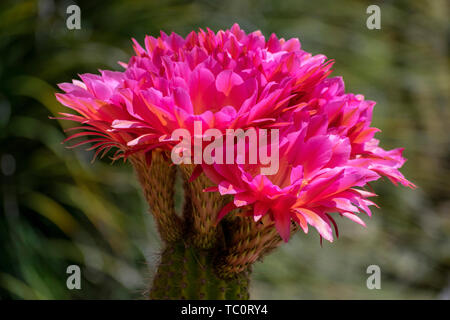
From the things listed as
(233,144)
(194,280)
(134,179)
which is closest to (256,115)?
(233,144)

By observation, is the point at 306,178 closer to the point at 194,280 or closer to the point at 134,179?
the point at 194,280

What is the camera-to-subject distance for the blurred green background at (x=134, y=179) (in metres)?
0.99

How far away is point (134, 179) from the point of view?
40.9 inches

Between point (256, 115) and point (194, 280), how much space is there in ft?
0.47

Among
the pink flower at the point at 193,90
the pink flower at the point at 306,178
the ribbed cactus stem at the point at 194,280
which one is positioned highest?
the pink flower at the point at 193,90

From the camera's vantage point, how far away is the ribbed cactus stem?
346mm

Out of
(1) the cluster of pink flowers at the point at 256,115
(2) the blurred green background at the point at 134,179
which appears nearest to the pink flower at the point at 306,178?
(1) the cluster of pink flowers at the point at 256,115

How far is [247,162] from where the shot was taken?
0.29 meters

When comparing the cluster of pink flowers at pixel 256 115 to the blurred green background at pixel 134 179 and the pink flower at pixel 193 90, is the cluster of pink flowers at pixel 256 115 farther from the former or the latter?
the blurred green background at pixel 134 179

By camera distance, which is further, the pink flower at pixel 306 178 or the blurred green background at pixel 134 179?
the blurred green background at pixel 134 179

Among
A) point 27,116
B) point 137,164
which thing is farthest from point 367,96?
point 137,164

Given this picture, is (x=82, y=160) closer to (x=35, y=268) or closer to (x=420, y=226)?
(x=35, y=268)

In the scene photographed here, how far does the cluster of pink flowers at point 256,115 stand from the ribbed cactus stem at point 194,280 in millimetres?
70

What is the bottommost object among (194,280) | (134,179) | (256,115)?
(194,280)
